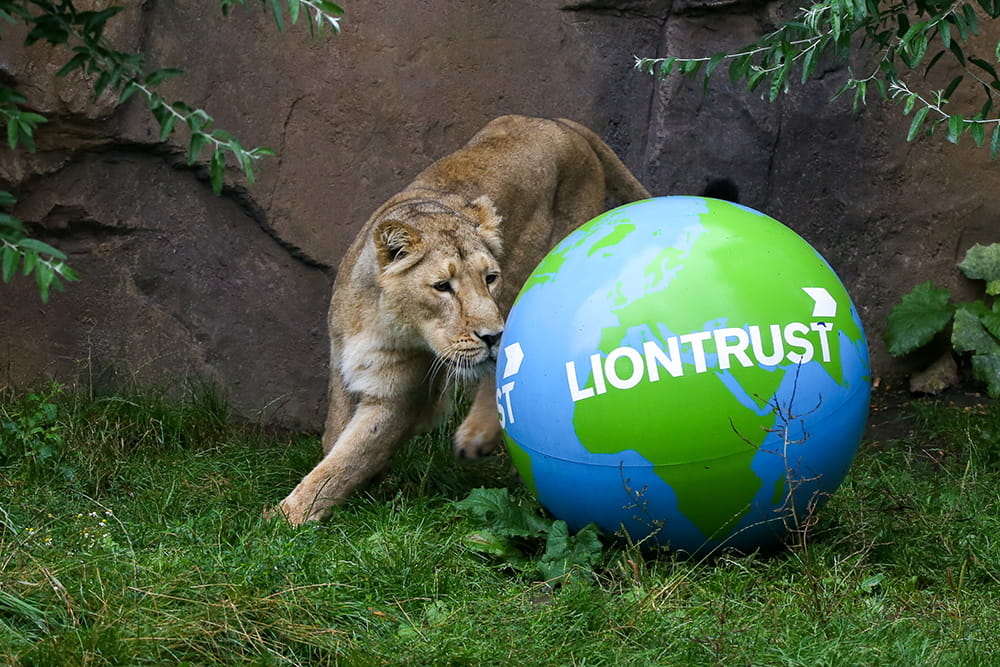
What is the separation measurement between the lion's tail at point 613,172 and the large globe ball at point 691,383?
2.52 meters

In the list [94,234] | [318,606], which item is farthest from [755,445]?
[94,234]

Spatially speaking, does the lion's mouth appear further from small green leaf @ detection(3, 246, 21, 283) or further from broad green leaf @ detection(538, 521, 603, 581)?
small green leaf @ detection(3, 246, 21, 283)

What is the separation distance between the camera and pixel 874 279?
748 centimetres

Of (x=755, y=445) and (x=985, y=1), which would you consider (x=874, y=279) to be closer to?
(x=985, y=1)

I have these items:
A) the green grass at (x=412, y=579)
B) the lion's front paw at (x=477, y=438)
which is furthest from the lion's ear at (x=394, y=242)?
the green grass at (x=412, y=579)

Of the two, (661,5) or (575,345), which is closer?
(575,345)

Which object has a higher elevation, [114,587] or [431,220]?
[431,220]

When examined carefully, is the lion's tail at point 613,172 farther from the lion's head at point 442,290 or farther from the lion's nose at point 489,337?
the lion's nose at point 489,337

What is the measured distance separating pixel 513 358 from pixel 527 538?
716 millimetres

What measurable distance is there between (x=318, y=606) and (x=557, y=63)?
4.36m

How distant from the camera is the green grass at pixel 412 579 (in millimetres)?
3561

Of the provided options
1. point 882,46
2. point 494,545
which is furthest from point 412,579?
point 882,46

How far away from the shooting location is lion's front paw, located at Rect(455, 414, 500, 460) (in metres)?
5.79

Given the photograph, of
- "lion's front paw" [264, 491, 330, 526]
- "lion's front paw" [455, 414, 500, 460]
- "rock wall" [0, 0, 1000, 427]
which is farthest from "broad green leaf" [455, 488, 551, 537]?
"rock wall" [0, 0, 1000, 427]
